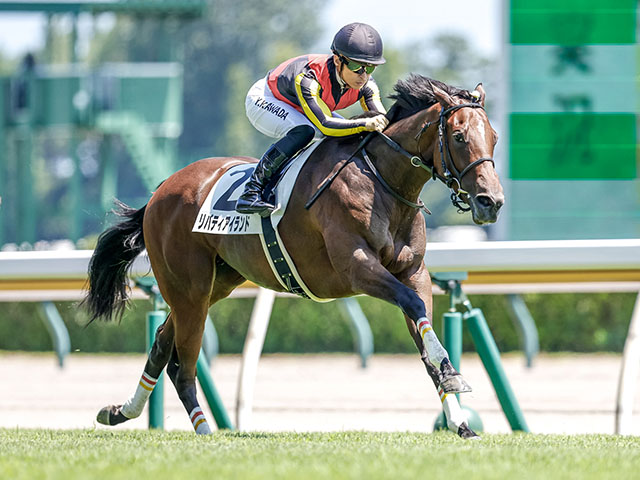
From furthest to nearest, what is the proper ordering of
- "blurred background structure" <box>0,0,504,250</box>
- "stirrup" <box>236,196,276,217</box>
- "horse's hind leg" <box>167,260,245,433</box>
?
"blurred background structure" <box>0,0,504,250</box> → "horse's hind leg" <box>167,260,245,433</box> → "stirrup" <box>236,196,276,217</box>

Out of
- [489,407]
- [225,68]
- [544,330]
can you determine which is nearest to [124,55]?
[225,68]

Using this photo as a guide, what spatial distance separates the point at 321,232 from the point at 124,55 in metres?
53.6

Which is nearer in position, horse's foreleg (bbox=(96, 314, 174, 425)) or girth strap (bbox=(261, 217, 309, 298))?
girth strap (bbox=(261, 217, 309, 298))

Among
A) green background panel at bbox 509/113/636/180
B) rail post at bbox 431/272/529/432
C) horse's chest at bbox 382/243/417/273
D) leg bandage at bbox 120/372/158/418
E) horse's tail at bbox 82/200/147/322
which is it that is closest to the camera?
horse's chest at bbox 382/243/417/273

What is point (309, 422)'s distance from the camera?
288 inches

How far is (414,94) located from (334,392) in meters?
4.65

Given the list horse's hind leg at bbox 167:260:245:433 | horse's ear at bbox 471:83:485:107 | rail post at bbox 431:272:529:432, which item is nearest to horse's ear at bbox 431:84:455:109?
horse's ear at bbox 471:83:485:107

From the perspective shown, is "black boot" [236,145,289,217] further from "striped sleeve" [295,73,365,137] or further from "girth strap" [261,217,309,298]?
"striped sleeve" [295,73,365,137]

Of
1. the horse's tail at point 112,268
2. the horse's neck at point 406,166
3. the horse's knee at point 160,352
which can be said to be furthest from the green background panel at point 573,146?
the horse's knee at point 160,352

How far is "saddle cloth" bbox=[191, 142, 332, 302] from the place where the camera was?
5328mm

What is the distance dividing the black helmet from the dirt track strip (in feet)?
7.48

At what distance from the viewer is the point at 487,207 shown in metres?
4.55

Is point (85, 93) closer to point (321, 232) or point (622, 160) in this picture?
point (622, 160)

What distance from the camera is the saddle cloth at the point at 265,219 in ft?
17.5
